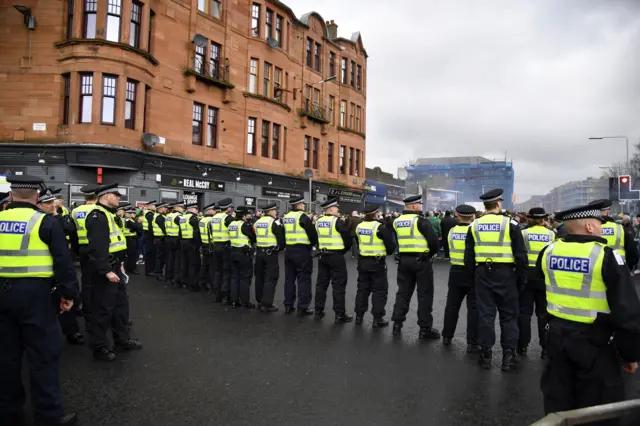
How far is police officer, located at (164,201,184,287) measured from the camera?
1082 cm

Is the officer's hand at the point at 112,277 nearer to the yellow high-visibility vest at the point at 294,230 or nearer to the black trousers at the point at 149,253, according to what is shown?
the yellow high-visibility vest at the point at 294,230

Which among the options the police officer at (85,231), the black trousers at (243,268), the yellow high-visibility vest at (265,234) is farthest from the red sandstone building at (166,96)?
the police officer at (85,231)

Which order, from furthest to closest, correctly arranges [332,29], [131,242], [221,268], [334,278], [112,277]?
[332,29] < [131,242] < [221,268] < [334,278] < [112,277]

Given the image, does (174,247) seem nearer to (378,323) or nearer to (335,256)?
(335,256)

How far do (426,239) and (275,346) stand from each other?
271 cm

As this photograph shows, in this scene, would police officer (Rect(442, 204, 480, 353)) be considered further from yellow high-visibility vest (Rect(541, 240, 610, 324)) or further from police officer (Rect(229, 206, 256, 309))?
police officer (Rect(229, 206, 256, 309))

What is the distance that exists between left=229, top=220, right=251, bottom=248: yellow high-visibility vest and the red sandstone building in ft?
34.3

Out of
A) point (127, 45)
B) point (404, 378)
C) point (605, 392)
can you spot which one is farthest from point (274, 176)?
point (605, 392)

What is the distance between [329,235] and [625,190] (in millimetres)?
18272

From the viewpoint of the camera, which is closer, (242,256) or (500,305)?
(500,305)

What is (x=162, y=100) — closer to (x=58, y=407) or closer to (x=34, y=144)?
(x=34, y=144)

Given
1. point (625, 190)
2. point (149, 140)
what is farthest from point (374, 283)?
point (625, 190)

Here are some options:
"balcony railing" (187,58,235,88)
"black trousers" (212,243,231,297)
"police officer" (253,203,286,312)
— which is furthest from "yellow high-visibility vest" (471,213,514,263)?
"balcony railing" (187,58,235,88)

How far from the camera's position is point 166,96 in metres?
19.4
